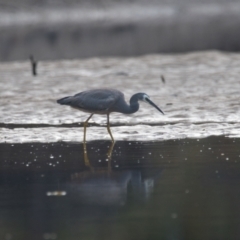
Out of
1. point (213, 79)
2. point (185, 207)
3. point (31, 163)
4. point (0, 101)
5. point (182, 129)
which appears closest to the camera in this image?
point (185, 207)

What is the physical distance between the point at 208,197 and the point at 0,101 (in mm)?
6975

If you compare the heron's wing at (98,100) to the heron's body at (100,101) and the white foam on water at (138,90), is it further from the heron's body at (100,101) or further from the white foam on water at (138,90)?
the white foam on water at (138,90)

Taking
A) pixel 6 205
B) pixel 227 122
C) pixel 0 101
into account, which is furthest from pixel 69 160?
pixel 0 101

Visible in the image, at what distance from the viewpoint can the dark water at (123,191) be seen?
555 centimetres

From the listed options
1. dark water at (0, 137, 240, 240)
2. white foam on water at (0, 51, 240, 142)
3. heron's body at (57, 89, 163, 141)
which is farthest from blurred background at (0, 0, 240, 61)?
dark water at (0, 137, 240, 240)

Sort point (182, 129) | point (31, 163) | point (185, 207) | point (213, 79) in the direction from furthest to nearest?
point (213, 79), point (182, 129), point (31, 163), point (185, 207)

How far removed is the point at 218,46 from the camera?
18234 mm

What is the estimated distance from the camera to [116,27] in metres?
18.2

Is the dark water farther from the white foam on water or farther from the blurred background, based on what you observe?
the blurred background

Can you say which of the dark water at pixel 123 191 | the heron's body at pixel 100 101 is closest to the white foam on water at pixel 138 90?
the heron's body at pixel 100 101

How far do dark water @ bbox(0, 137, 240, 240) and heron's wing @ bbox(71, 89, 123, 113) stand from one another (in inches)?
26.5

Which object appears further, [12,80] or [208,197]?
[12,80]

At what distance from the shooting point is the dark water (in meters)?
5.55

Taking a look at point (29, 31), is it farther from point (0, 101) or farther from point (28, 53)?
point (0, 101)
